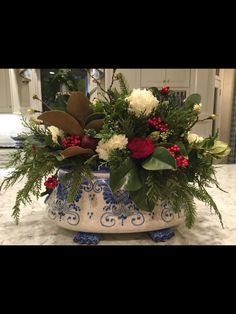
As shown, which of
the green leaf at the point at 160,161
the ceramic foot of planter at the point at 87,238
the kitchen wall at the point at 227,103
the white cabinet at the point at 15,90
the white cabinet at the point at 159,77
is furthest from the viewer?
the kitchen wall at the point at 227,103

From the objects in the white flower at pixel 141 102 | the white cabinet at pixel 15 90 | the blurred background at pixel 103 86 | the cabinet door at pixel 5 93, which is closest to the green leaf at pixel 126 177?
the white flower at pixel 141 102

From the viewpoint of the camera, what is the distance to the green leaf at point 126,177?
0.55m

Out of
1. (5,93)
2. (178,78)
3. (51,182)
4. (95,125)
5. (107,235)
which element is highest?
(178,78)

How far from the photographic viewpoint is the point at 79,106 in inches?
24.0

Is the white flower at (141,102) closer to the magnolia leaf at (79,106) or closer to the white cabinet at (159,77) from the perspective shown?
Answer: the magnolia leaf at (79,106)

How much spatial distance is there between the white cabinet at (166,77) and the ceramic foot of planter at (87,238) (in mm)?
2765

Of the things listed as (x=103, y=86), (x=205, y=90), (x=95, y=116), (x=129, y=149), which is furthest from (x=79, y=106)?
(x=205, y=90)

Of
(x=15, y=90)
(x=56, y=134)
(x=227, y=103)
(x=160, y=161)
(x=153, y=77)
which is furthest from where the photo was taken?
(x=227, y=103)

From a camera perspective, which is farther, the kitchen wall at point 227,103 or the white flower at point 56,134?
the kitchen wall at point 227,103

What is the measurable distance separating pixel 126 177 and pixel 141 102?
153mm

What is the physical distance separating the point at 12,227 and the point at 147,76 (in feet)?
9.06

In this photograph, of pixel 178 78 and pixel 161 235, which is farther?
pixel 178 78

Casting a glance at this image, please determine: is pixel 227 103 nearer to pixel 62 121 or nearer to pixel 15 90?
pixel 15 90
